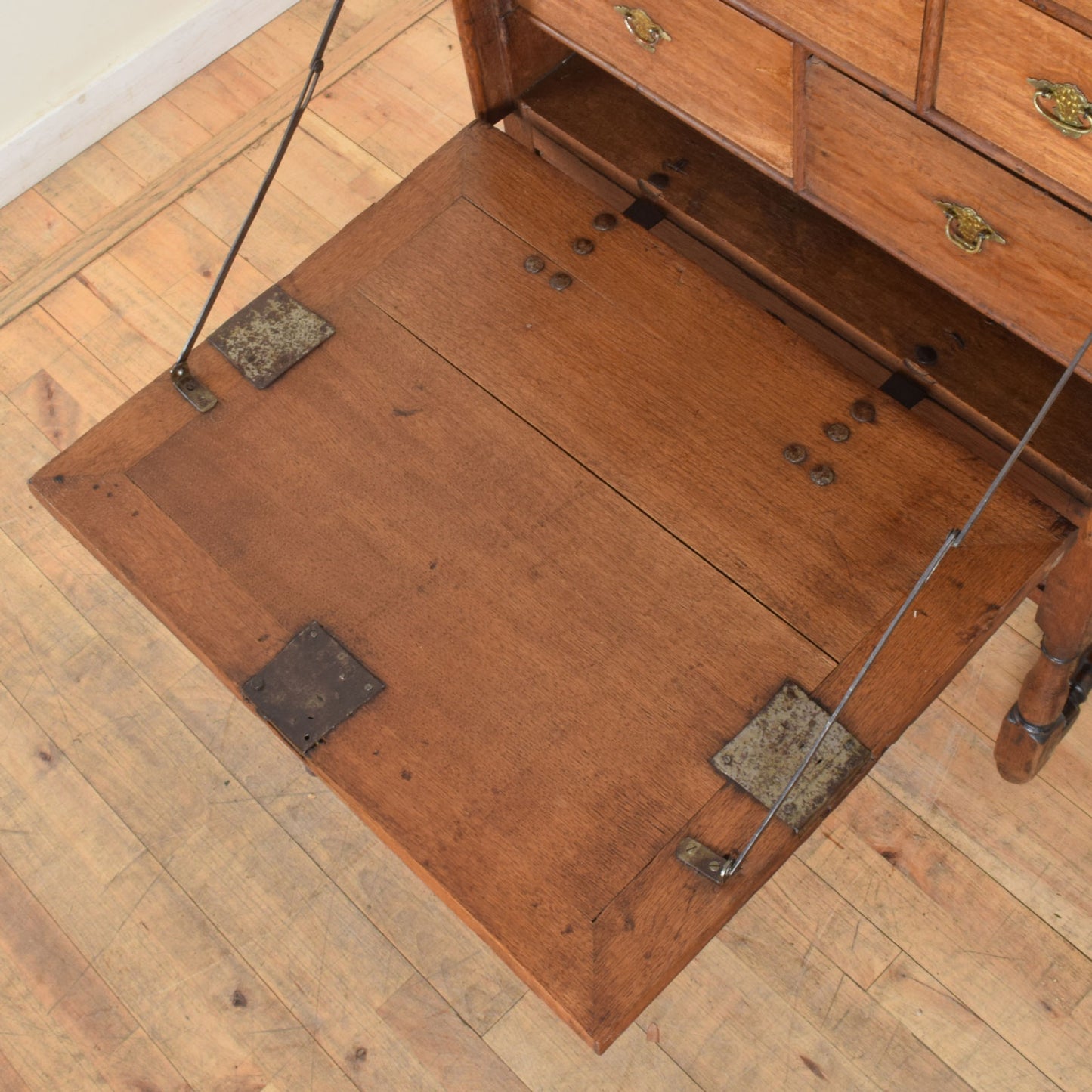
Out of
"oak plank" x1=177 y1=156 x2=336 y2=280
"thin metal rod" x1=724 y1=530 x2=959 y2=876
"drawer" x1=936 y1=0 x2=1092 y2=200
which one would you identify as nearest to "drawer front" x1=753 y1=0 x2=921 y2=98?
"drawer" x1=936 y1=0 x2=1092 y2=200

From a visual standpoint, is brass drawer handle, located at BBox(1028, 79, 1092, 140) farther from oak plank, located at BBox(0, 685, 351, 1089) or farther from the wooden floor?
oak plank, located at BBox(0, 685, 351, 1089)

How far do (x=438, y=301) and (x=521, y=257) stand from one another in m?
0.11

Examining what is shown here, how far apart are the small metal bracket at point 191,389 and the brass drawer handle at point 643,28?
0.62 metres

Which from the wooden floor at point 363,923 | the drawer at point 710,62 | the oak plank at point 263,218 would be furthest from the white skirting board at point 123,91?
the drawer at point 710,62

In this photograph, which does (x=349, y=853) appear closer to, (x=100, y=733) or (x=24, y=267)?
(x=100, y=733)

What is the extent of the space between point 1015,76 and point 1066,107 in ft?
0.18

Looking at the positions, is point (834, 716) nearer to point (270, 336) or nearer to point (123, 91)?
point (270, 336)

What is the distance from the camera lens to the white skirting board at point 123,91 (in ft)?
8.84

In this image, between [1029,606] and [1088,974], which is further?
[1029,606]

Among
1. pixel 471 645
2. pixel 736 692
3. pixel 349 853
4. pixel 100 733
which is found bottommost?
pixel 100 733

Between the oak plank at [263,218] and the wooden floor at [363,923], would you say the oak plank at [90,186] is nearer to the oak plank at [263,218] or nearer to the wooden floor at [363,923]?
the oak plank at [263,218]

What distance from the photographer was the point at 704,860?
46.8 inches

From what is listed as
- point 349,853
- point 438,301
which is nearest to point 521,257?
point 438,301

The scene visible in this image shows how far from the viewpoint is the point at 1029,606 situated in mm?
2051
